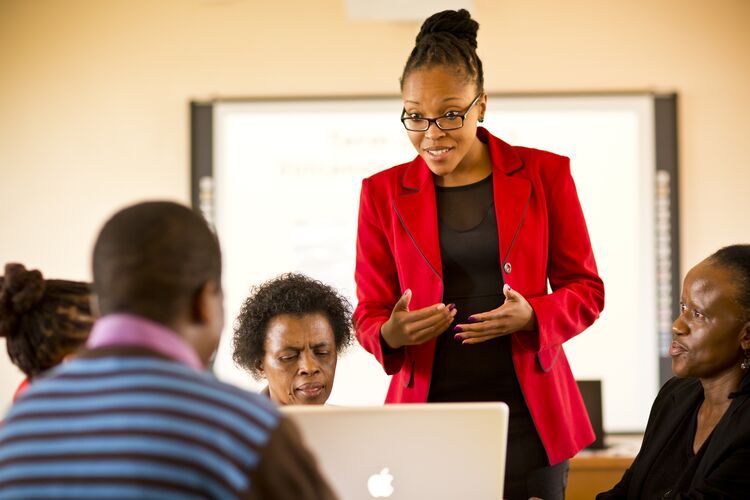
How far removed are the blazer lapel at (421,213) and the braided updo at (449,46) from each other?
0.23 metres

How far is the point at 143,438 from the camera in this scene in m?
0.86

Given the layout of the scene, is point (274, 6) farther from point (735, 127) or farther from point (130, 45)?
point (735, 127)

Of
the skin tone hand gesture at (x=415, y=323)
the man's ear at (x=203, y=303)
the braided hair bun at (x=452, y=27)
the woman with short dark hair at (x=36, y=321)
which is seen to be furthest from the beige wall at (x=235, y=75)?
the man's ear at (x=203, y=303)

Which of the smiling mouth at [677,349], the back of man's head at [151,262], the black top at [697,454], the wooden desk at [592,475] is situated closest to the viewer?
the back of man's head at [151,262]

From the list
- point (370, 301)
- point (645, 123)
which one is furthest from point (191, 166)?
point (370, 301)

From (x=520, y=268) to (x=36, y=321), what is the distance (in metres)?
1.01

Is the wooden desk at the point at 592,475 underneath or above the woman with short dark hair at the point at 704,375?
underneath

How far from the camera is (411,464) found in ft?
4.51

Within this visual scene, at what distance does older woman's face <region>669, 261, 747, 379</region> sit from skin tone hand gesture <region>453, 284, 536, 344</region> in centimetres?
43

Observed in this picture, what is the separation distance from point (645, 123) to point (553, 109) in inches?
17.6

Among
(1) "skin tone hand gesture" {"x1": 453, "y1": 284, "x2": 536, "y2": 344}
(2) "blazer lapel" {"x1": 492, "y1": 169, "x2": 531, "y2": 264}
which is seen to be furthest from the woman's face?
(1) "skin tone hand gesture" {"x1": 453, "y1": 284, "x2": 536, "y2": 344}

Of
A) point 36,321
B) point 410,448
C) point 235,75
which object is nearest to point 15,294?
point 36,321

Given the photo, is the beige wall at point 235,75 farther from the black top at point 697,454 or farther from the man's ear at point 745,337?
the man's ear at point 745,337

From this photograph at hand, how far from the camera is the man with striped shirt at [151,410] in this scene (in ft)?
2.83
